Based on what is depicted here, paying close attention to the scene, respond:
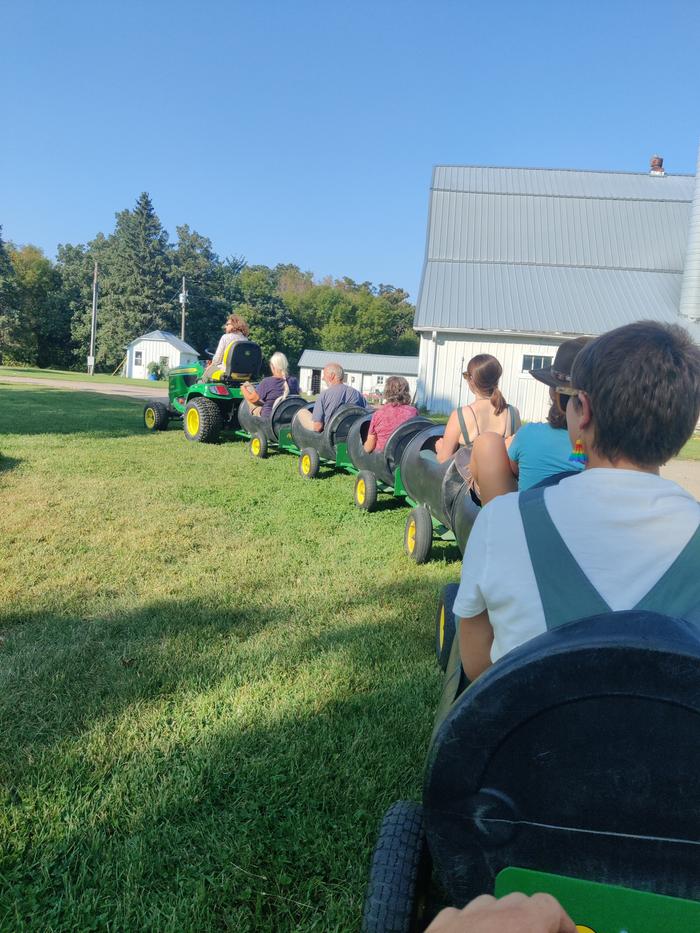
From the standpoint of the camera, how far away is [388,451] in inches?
262

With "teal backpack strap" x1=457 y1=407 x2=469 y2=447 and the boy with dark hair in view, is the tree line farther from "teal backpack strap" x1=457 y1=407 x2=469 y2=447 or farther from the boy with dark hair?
the boy with dark hair

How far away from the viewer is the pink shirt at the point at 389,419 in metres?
6.77

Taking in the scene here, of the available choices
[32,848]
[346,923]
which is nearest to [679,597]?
[346,923]

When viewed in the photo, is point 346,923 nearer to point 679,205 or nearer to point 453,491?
point 453,491

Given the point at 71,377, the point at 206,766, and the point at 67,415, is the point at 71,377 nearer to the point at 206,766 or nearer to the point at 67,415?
the point at 67,415

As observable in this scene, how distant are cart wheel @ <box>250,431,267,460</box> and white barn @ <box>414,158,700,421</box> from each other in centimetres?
1263

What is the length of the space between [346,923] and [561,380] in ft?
6.59

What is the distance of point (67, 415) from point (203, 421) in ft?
14.1

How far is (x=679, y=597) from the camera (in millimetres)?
1273

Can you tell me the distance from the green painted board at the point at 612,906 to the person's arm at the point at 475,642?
46 centimetres

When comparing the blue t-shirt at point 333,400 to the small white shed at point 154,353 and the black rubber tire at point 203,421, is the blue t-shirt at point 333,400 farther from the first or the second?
the small white shed at point 154,353

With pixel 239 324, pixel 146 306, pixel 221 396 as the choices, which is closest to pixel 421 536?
pixel 221 396

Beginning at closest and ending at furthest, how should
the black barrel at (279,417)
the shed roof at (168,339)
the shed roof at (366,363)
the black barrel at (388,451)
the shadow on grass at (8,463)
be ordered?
the black barrel at (388,451)
the shadow on grass at (8,463)
the black barrel at (279,417)
the shed roof at (168,339)
the shed roof at (366,363)

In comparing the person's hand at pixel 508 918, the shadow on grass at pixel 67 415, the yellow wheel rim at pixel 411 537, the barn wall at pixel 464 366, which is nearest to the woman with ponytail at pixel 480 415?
the yellow wheel rim at pixel 411 537
